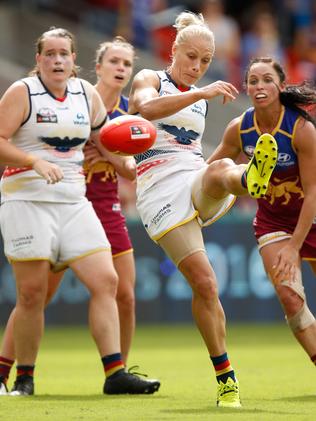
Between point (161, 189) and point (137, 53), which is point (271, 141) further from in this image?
point (137, 53)

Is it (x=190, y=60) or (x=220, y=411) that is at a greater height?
(x=190, y=60)

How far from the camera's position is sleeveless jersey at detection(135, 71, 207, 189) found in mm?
8016

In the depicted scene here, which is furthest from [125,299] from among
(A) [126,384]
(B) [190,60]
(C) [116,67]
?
(B) [190,60]

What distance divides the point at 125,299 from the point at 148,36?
10.1 m

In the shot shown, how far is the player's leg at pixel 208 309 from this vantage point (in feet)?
24.8

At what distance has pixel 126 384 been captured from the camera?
8.20 metres

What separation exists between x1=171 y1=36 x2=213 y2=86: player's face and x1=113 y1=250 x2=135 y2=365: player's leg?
5.49 feet

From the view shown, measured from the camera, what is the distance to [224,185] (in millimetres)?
7434

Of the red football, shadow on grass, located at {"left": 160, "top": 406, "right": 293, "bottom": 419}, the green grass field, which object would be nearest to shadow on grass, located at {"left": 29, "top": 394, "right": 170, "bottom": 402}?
the green grass field

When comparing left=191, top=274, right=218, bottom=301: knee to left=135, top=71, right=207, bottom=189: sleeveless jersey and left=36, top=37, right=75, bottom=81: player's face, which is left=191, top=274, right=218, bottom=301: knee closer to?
left=135, top=71, right=207, bottom=189: sleeveless jersey

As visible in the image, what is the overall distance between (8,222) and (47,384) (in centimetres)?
159

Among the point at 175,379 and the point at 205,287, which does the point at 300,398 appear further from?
the point at 175,379

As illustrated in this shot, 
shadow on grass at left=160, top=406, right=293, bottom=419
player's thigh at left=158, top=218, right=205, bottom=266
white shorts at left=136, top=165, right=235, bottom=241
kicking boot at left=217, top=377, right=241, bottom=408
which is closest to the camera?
shadow on grass at left=160, top=406, right=293, bottom=419

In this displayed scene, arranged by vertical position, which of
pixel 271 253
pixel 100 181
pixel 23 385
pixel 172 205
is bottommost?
pixel 23 385
